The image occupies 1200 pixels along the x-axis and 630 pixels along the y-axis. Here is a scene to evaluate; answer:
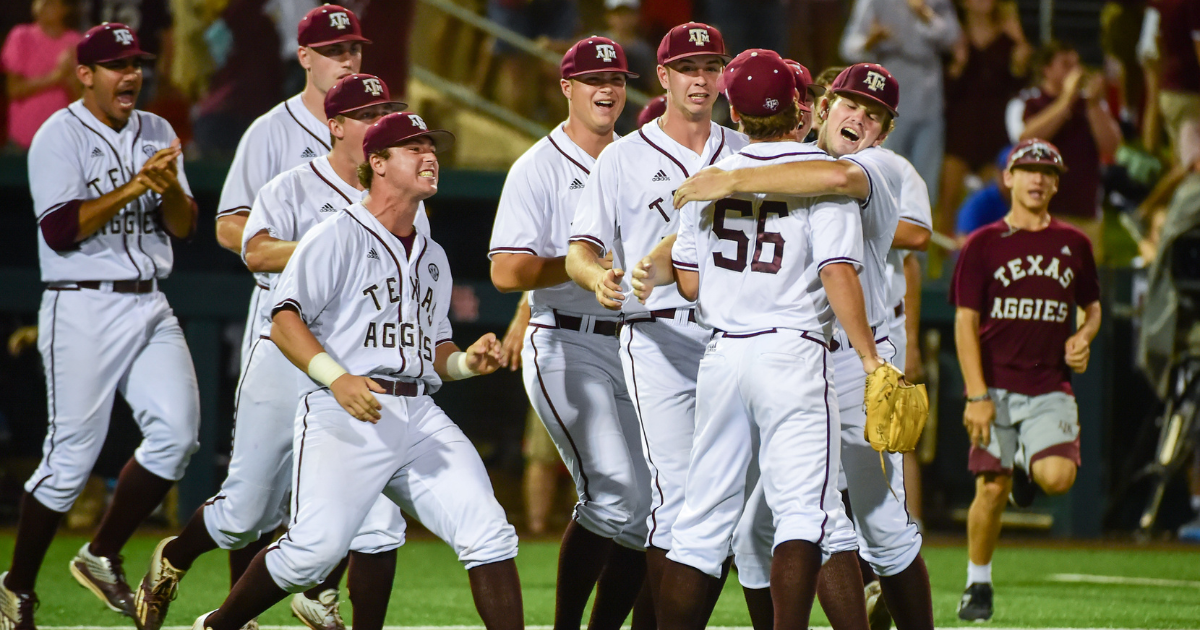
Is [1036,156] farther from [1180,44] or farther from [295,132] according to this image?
[1180,44]

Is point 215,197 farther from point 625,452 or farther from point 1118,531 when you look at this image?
point 1118,531

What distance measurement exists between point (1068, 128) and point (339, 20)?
5948 mm

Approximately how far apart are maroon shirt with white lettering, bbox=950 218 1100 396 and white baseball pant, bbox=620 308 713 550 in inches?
85.7

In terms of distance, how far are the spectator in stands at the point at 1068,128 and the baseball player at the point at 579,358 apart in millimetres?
5462

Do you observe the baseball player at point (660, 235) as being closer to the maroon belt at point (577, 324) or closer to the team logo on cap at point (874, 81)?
the maroon belt at point (577, 324)

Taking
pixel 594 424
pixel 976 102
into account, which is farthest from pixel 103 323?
pixel 976 102

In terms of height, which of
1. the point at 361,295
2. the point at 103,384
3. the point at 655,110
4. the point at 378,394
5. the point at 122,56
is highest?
the point at 655,110

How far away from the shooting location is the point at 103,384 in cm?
568

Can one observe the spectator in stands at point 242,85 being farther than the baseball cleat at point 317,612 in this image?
Yes

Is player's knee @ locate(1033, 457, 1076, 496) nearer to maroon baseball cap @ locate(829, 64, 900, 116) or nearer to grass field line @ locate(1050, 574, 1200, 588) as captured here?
grass field line @ locate(1050, 574, 1200, 588)

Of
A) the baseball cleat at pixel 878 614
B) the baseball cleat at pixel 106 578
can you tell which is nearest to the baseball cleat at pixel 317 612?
the baseball cleat at pixel 106 578

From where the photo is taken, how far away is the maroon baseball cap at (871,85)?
4.39 metres

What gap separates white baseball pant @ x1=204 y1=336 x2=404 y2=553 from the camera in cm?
491

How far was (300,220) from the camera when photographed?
202 inches
